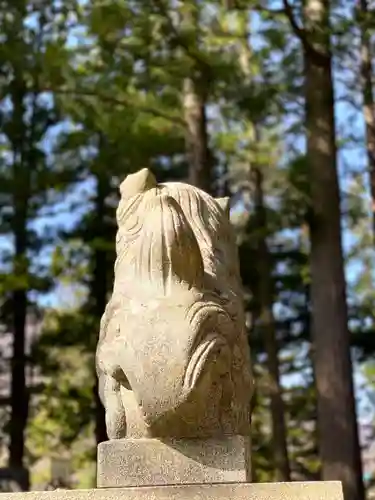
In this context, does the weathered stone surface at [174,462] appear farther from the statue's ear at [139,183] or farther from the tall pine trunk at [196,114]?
the tall pine trunk at [196,114]

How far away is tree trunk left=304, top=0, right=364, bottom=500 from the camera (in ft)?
25.9

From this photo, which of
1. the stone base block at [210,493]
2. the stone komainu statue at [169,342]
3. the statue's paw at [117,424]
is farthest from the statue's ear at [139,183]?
the stone base block at [210,493]

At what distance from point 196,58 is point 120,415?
758 cm

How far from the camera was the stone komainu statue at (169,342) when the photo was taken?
11.6ft

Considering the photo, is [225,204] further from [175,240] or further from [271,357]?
[271,357]

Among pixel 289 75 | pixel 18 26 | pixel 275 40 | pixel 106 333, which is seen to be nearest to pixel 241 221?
pixel 289 75

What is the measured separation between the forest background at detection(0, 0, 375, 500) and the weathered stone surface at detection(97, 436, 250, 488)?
4482mm

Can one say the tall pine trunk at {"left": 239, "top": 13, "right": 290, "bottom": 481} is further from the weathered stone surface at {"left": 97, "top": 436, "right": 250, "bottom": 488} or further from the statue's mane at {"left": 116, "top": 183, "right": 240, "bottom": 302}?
the weathered stone surface at {"left": 97, "top": 436, "right": 250, "bottom": 488}

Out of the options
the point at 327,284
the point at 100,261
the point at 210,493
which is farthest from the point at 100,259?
the point at 210,493

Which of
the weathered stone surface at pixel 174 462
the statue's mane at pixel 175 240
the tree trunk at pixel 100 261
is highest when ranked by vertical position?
the tree trunk at pixel 100 261

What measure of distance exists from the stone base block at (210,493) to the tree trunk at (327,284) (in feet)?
15.0

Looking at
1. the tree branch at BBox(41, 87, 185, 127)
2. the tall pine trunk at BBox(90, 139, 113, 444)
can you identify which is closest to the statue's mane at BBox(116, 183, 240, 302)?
the tree branch at BBox(41, 87, 185, 127)

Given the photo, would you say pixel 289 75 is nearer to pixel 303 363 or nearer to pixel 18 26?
pixel 18 26

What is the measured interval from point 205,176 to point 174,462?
7237 millimetres
